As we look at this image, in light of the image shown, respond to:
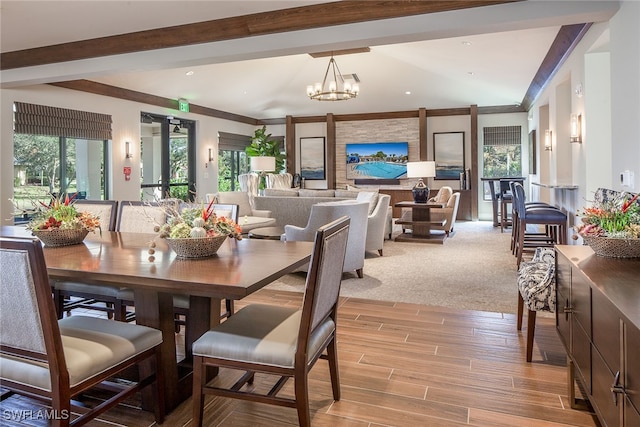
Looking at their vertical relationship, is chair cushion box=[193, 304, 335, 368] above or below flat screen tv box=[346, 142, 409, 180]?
below

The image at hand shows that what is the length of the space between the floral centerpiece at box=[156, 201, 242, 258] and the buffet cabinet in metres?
1.62

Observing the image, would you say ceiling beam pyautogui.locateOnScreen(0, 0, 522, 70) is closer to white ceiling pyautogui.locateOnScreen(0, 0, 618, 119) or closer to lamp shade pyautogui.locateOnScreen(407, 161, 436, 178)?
white ceiling pyautogui.locateOnScreen(0, 0, 618, 119)

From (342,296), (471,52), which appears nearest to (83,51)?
(342,296)

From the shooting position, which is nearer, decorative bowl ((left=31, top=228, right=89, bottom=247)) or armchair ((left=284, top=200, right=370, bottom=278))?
decorative bowl ((left=31, top=228, right=89, bottom=247))

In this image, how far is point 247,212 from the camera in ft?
23.7

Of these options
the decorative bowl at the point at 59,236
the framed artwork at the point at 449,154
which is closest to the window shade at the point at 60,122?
the decorative bowl at the point at 59,236

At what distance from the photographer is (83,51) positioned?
15.4ft

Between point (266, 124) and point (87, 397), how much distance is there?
10400 mm

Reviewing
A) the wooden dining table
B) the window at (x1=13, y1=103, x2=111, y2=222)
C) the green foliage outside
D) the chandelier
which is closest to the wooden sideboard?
the green foliage outside

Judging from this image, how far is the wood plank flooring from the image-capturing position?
2.02 meters

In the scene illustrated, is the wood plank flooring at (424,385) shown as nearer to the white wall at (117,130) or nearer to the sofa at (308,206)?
the sofa at (308,206)

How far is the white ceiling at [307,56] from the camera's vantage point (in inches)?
136

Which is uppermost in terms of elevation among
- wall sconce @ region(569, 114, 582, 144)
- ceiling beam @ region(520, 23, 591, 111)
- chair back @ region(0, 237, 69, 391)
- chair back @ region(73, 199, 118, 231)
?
ceiling beam @ region(520, 23, 591, 111)

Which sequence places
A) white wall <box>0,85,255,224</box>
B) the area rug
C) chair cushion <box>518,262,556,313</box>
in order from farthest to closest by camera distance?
1. white wall <box>0,85,255,224</box>
2. the area rug
3. chair cushion <box>518,262,556,313</box>
